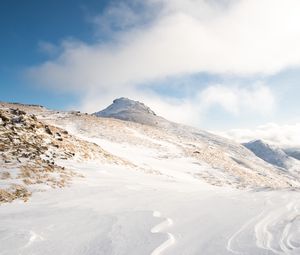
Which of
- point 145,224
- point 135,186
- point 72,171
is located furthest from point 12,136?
point 145,224

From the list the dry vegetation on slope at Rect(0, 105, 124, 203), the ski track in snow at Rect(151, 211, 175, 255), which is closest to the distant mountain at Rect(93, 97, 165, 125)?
the dry vegetation on slope at Rect(0, 105, 124, 203)

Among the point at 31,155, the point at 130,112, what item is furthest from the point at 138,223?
the point at 130,112

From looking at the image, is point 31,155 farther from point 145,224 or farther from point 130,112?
point 130,112

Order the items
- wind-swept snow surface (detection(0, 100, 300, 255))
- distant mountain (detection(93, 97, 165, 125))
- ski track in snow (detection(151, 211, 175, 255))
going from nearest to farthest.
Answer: ski track in snow (detection(151, 211, 175, 255))
wind-swept snow surface (detection(0, 100, 300, 255))
distant mountain (detection(93, 97, 165, 125))

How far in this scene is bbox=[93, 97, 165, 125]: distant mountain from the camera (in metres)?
112

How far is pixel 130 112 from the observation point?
13000 centimetres

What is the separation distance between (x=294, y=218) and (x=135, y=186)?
7127 mm

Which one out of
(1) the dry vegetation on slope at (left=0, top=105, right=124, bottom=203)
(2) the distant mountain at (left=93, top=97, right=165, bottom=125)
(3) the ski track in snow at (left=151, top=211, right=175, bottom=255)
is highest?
(2) the distant mountain at (left=93, top=97, right=165, bottom=125)

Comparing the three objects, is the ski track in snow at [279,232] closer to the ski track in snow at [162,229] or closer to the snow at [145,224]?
the snow at [145,224]

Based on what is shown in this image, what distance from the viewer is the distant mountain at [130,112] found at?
368 ft

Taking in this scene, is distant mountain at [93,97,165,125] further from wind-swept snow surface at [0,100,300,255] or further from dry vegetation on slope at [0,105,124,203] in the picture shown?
wind-swept snow surface at [0,100,300,255]

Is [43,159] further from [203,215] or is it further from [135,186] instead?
[203,215]

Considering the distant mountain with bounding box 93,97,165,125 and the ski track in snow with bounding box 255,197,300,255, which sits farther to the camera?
the distant mountain with bounding box 93,97,165,125

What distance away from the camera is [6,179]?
1255 cm
